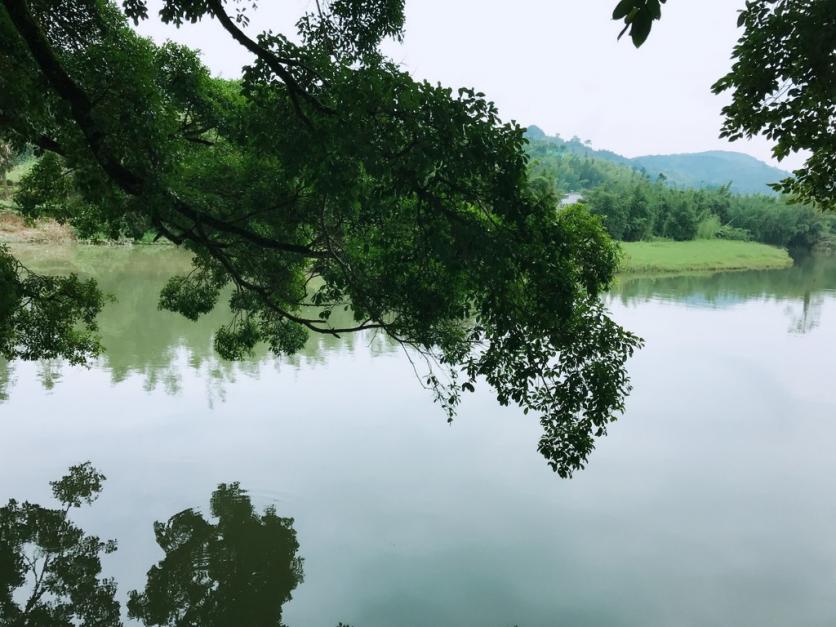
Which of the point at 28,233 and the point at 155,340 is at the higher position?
the point at 28,233

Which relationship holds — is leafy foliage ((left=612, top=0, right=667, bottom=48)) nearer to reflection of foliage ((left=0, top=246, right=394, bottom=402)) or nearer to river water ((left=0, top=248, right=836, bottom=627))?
river water ((left=0, top=248, right=836, bottom=627))

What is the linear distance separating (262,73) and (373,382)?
8.55 m

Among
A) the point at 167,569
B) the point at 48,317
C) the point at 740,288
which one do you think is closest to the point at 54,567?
the point at 167,569

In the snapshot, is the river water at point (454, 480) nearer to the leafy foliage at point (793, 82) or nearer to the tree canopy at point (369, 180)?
the tree canopy at point (369, 180)

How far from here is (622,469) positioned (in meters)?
9.21

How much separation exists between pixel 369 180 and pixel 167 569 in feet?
14.2

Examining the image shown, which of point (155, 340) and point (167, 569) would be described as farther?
point (155, 340)

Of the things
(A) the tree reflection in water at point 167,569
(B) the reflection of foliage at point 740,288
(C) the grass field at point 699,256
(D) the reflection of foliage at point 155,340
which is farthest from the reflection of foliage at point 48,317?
(C) the grass field at point 699,256

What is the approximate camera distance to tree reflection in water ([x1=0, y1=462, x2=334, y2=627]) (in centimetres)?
570

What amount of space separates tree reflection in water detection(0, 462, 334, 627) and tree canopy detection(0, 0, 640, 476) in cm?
232

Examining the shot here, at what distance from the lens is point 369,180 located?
17.2 feet

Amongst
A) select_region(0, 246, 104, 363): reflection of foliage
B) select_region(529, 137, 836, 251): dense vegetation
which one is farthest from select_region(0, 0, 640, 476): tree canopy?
select_region(529, 137, 836, 251): dense vegetation

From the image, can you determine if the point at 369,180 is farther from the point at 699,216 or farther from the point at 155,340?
the point at 699,216

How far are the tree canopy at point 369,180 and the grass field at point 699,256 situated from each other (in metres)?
29.2
